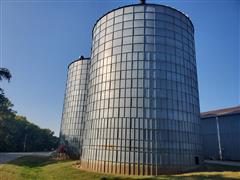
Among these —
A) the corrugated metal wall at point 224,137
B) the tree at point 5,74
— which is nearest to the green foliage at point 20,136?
the tree at point 5,74

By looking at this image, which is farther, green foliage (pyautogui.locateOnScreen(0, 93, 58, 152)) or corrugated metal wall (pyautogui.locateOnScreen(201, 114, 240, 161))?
green foliage (pyautogui.locateOnScreen(0, 93, 58, 152))

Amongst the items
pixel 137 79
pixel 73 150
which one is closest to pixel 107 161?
pixel 137 79

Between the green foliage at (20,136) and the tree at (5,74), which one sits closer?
the tree at (5,74)

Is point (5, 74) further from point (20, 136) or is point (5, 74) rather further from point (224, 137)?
point (20, 136)

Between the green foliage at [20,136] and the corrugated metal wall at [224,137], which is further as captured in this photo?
the green foliage at [20,136]

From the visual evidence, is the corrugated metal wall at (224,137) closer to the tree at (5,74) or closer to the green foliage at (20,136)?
the tree at (5,74)

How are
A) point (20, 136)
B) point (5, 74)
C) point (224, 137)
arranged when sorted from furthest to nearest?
point (20, 136) < point (224, 137) < point (5, 74)

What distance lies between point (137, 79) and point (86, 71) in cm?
2650

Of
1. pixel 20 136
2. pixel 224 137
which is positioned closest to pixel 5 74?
pixel 224 137

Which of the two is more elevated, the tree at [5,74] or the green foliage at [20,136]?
the tree at [5,74]

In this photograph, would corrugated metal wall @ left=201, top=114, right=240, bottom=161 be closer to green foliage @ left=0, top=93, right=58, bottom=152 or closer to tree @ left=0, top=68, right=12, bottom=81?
tree @ left=0, top=68, right=12, bottom=81

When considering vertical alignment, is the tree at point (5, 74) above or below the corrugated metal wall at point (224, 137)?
above

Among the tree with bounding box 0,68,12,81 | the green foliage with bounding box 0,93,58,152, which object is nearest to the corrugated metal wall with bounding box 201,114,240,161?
the tree with bounding box 0,68,12,81

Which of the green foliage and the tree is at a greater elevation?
the tree
